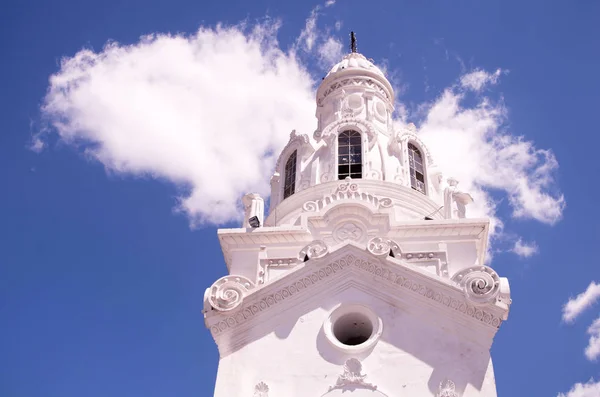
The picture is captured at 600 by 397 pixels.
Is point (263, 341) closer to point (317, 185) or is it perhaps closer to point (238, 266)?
point (238, 266)

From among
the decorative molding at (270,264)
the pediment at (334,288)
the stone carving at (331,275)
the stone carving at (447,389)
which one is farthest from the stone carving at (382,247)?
the stone carving at (447,389)

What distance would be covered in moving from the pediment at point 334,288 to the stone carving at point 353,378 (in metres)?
2.29

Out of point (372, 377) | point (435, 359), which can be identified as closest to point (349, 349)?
point (372, 377)

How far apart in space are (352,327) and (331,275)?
1.59m

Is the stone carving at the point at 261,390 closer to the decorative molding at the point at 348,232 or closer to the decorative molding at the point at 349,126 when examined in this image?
the decorative molding at the point at 348,232

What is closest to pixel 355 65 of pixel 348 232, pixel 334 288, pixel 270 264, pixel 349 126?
pixel 349 126

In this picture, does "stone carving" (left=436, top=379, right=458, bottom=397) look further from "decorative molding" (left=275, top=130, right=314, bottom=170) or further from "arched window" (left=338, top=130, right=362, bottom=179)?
"decorative molding" (left=275, top=130, right=314, bottom=170)

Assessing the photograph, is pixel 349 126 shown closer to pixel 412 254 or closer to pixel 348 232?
pixel 348 232

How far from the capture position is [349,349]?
795 inches

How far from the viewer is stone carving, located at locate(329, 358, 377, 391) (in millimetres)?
19406

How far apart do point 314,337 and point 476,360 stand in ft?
14.1

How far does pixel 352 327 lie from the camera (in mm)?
21609

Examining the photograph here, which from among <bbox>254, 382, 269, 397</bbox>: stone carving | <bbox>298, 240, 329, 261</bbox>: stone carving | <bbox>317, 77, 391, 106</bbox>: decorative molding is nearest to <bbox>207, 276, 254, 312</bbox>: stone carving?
<bbox>298, 240, 329, 261</bbox>: stone carving

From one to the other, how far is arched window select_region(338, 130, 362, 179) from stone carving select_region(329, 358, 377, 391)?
985cm
